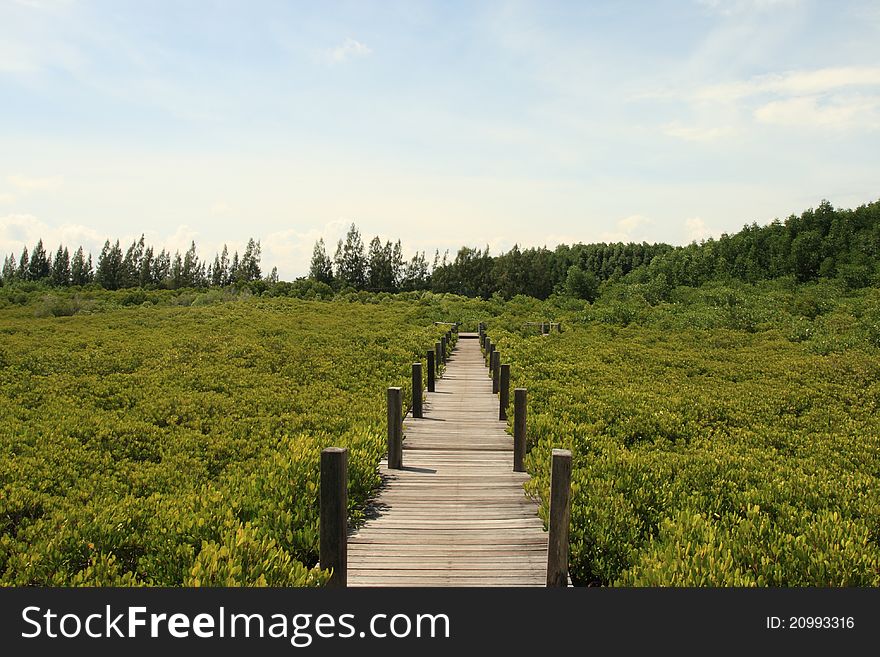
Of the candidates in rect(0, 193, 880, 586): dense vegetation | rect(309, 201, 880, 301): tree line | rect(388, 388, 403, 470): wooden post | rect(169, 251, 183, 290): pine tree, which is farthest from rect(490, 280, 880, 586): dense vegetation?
rect(169, 251, 183, 290): pine tree

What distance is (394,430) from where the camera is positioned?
338 inches

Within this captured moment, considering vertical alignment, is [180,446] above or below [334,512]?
below

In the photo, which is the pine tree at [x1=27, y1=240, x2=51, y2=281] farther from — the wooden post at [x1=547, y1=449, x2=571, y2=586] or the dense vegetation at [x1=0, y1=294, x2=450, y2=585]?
the wooden post at [x1=547, y1=449, x2=571, y2=586]

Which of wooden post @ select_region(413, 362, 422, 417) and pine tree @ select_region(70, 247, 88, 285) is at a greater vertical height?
pine tree @ select_region(70, 247, 88, 285)

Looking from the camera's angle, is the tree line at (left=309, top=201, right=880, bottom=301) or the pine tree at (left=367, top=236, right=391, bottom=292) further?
the pine tree at (left=367, top=236, right=391, bottom=292)

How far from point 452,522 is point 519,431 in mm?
2489

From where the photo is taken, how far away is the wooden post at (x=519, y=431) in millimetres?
8531

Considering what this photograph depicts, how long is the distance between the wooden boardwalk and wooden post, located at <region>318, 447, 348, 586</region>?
0.42 meters

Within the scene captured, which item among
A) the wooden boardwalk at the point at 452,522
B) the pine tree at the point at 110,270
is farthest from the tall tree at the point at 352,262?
the wooden boardwalk at the point at 452,522

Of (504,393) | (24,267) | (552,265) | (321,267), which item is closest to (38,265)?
(24,267)

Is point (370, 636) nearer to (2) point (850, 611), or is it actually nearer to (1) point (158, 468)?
(2) point (850, 611)

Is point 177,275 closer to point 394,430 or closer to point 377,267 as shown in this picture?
point 377,267

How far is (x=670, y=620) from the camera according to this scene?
413 centimetres

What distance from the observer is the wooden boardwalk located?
213 inches
